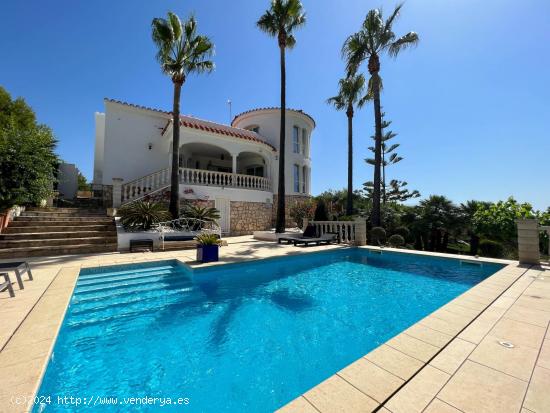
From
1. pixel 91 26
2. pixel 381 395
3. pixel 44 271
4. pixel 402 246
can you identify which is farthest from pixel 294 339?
pixel 91 26

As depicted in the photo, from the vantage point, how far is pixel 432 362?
2.61 meters

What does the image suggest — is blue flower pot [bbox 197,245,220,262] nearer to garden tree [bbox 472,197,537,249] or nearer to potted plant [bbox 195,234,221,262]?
potted plant [bbox 195,234,221,262]

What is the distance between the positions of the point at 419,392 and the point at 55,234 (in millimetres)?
12597

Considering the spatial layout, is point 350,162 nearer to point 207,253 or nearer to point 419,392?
point 207,253

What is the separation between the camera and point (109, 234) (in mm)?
10344

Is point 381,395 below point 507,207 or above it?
below

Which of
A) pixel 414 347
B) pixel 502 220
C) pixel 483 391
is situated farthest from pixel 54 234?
pixel 502 220

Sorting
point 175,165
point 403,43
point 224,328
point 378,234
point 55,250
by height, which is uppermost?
point 403,43

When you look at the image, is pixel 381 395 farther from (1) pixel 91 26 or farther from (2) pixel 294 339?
(1) pixel 91 26

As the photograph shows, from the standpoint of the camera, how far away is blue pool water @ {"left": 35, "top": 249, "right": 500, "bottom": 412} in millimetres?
2750

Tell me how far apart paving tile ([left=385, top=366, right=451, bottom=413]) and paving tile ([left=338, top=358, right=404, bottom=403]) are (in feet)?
0.25

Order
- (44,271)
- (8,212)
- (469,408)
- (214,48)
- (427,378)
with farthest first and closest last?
(214,48)
(8,212)
(44,271)
(427,378)
(469,408)

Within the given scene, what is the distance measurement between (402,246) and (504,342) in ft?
37.3

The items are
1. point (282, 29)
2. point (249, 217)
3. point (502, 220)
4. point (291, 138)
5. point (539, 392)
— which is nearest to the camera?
point (539, 392)
